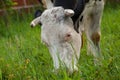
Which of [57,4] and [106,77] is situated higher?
[57,4]

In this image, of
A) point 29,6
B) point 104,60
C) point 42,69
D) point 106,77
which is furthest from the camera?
point 29,6

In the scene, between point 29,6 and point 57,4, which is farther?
point 29,6

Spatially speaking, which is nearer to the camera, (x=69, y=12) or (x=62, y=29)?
(x=62, y=29)

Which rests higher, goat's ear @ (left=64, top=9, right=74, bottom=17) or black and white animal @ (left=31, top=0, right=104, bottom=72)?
goat's ear @ (left=64, top=9, right=74, bottom=17)

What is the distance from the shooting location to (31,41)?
6.94 m

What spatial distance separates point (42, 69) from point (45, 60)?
0.63 metres

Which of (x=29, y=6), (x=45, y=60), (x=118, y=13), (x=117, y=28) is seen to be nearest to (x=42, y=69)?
(x=45, y=60)

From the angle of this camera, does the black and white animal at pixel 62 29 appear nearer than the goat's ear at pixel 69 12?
Yes

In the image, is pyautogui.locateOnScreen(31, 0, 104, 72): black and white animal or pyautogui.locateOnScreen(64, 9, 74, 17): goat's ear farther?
pyautogui.locateOnScreen(64, 9, 74, 17): goat's ear

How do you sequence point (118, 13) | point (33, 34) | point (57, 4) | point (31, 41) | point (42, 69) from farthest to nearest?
point (118, 13), point (33, 34), point (31, 41), point (57, 4), point (42, 69)

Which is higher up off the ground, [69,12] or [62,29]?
[69,12]

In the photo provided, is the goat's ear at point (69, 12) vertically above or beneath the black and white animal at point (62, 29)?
above

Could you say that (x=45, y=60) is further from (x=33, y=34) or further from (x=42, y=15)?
(x=33, y=34)

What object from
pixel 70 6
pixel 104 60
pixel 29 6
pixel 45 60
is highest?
pixel 70 6
